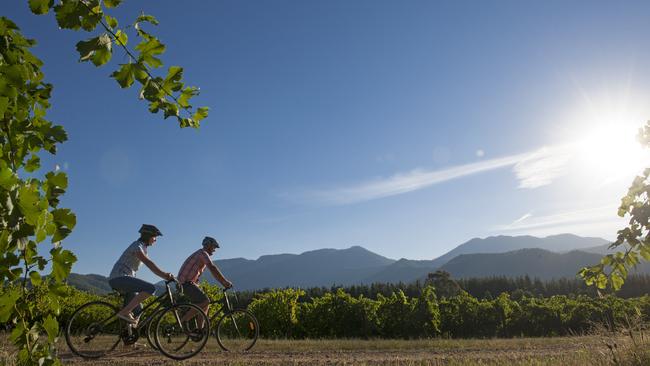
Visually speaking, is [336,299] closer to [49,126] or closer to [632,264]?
[632,264]

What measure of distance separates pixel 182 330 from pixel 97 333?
1467mm

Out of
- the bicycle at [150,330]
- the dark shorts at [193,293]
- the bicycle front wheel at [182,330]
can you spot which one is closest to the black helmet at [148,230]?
the bicycle at [150,330]

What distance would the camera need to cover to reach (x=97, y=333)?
8.31 metres

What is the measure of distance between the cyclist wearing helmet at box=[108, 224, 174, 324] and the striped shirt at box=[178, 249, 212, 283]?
2.25 feet

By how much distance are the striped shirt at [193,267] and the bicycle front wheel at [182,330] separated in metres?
0.62

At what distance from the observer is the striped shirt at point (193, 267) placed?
9070 mm

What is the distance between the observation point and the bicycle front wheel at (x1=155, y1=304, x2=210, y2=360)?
27.8ft

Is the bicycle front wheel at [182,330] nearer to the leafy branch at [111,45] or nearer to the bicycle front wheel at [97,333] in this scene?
the bicycle front wheel at [97,333]

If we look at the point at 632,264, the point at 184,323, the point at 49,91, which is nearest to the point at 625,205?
the point at 632,264

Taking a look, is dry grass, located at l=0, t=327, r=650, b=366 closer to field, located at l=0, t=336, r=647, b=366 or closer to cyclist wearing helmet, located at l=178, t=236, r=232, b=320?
field, located at l=0, t=336, r=647, b=366

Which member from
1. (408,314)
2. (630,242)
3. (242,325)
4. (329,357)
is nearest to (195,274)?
(242,325)

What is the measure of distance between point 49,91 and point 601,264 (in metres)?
6.58

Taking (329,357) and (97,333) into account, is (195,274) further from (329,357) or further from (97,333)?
(329,357)

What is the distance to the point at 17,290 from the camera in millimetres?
1793
